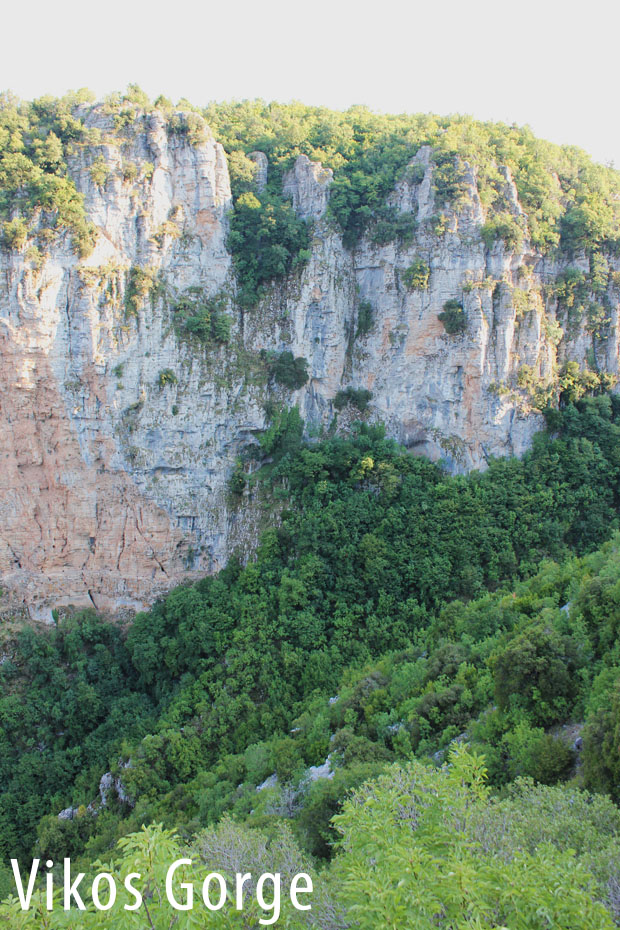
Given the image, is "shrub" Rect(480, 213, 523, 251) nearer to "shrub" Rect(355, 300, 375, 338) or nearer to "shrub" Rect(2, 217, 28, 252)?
"shrub" Rect(355, 300, 375, 338)

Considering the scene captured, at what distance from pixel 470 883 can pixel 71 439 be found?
78.7 ft

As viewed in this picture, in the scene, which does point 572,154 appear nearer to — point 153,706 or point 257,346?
point 257,346

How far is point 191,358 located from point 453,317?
11107 mm

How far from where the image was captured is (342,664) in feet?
73.7

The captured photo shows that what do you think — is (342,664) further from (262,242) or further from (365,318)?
(262,242)

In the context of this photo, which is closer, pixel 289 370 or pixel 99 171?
pixel 99 171

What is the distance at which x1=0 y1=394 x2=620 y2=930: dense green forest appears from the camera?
44.6ft

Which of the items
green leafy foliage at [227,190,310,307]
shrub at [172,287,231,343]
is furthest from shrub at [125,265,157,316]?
green leafy foliage at [227,190,310,307]

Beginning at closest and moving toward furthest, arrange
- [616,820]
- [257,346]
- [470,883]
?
[470,883]
[616,820]
[257,346]

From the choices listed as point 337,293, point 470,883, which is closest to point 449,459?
point 337,293

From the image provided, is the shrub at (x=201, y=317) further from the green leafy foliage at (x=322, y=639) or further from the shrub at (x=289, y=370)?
the green leafy foliage at (x=322, y=639)

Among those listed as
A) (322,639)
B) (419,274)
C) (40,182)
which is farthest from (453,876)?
(40,182)

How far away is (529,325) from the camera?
85.6ft

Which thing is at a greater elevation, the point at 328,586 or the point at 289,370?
the point at 289,370
